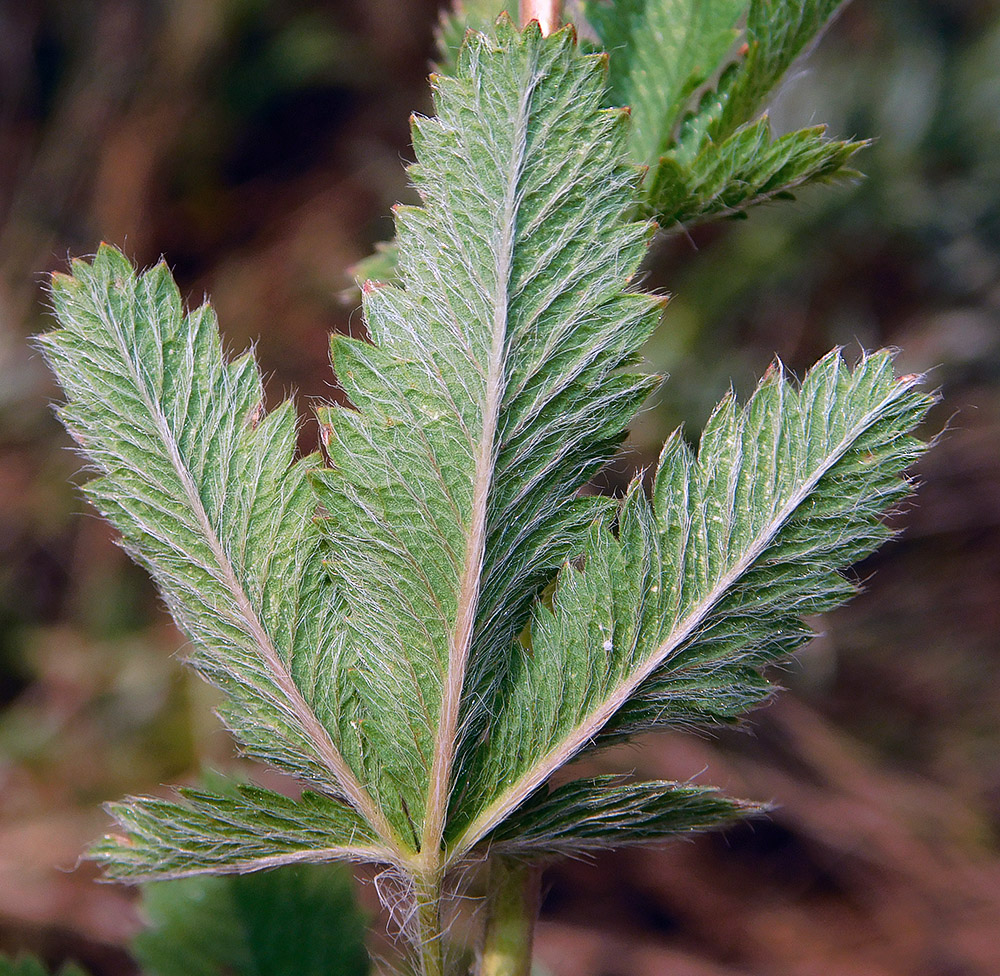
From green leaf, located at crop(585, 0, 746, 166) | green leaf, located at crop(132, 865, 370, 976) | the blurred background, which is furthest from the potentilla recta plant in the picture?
the blurred background

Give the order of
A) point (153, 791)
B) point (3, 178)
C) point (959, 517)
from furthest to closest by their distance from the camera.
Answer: point (3, 178), point (959, 517), point (153, 791)

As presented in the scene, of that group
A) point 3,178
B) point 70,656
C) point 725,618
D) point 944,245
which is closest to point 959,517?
point 944,245

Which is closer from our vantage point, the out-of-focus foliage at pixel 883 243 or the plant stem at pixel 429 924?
the plant stem at pixel 429 924

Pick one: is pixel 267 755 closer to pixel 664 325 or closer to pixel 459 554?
pixel 459 554

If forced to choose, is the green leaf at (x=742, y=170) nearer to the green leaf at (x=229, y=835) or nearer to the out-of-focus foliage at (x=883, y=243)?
the green leaf at (x=229, y=835)

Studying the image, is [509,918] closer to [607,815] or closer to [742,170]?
[607,815]

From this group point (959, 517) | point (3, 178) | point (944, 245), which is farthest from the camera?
point (3, 178)

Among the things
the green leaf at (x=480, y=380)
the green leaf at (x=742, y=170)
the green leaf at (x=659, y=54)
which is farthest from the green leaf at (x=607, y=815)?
the green leaf at (x=659, y=54)
